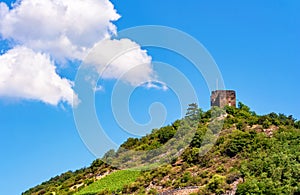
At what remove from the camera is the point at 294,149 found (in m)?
45.3

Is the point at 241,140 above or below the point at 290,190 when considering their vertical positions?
above

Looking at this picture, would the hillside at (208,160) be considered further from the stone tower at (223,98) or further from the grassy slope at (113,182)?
the stone tower at (223,98)

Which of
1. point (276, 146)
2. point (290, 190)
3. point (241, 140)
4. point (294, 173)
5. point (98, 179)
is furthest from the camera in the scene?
point (98, 179)

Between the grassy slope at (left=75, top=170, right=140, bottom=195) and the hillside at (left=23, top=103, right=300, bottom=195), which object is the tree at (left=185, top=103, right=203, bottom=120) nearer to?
the hillside at (left=23, top=103, right=300, bottom=195)

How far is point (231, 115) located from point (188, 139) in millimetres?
6775

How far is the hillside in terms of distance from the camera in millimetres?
41312

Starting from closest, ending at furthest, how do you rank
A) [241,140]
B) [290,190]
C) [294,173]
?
[290,190] < [294,173] < [241,140]

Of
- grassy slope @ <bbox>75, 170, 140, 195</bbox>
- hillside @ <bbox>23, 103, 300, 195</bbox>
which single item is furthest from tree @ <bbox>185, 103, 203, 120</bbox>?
grassy slope @ <bbox>75, 170, 140, 195</bbox>

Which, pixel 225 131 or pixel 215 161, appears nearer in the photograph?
pixel 215 161

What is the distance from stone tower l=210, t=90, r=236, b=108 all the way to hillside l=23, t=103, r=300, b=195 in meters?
1.39

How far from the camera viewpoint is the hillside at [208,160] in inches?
1626

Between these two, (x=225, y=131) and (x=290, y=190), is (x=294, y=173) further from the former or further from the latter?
(x=225, y=131)

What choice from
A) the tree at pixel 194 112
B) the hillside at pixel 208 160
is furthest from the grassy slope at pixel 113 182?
the tree at pixel 194 112

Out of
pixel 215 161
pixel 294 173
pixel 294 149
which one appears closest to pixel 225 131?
pixel 215 161
